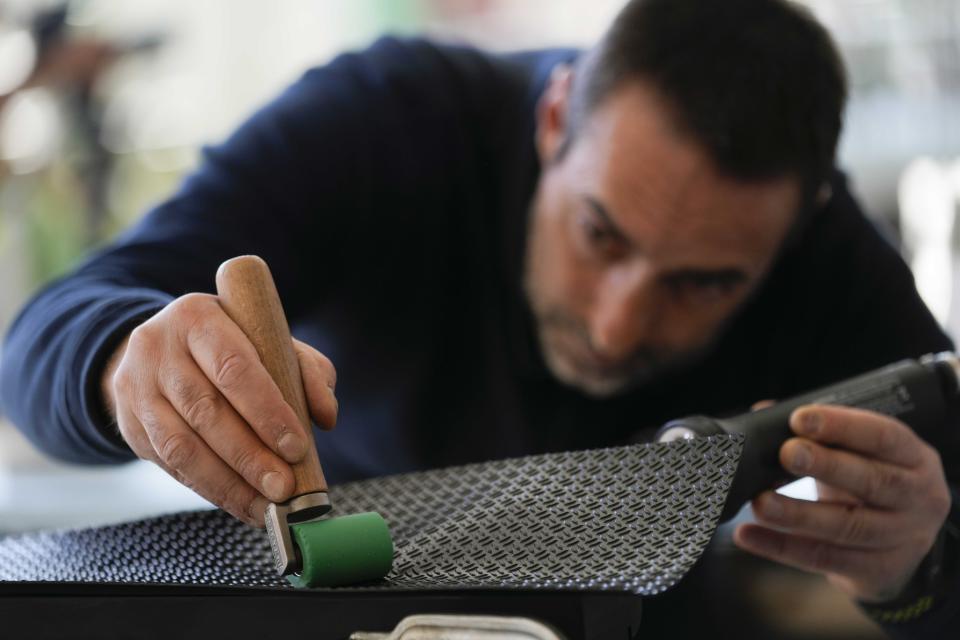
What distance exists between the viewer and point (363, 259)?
96 centimetres

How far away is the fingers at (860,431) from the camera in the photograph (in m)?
0.60

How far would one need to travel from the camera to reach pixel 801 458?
1.93ft

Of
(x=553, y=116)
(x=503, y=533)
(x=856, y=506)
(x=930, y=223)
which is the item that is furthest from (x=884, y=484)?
(x=930, y=223)

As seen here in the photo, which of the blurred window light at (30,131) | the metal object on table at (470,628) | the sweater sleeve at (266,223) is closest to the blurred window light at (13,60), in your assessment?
the blurred window light at (30,131)

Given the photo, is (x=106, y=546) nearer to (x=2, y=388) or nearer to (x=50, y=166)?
(x=2, y=388)

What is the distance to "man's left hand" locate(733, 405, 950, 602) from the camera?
598 millimetres

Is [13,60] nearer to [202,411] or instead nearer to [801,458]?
[202,411]

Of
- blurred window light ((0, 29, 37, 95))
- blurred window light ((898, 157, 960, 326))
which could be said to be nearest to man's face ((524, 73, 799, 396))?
blurred window light ((898, 157, 960, 326))

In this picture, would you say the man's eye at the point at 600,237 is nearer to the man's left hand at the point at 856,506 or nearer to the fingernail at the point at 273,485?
the man's left hand at the point at 856,506

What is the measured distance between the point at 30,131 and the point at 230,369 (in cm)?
142

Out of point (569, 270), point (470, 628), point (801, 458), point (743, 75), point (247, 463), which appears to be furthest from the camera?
point (569, 270)

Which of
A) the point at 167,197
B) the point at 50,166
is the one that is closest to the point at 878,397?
the point at 167,197

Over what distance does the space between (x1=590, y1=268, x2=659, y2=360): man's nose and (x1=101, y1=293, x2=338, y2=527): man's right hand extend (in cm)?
42

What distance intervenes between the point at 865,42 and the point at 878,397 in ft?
4.40
